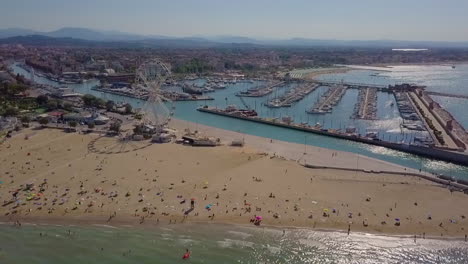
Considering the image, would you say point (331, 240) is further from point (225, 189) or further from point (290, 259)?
point (225, 189)

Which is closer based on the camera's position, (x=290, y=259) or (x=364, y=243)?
(x=290, y=259)

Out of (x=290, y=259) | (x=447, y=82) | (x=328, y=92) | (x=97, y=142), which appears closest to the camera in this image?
(x=290, y=259)

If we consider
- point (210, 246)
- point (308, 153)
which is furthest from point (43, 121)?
point (210, 246)

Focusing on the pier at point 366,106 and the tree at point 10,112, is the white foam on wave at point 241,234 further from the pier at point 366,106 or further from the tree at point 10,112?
the tree at point 10,112

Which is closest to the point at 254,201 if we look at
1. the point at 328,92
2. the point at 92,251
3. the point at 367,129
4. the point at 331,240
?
the point at 331,240

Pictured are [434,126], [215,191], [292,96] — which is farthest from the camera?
[292,96]

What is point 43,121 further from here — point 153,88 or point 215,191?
point 215,191
